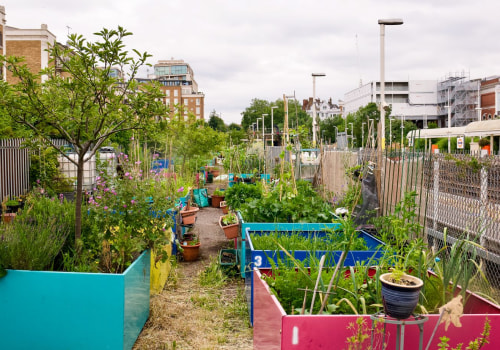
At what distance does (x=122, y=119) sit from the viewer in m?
4.51

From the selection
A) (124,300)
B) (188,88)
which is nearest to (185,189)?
(124,300)

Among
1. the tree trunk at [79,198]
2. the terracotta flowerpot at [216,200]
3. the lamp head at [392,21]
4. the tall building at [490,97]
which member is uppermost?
the tall building at [490,97]

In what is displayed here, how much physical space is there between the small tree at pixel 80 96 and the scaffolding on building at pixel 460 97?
7184 centimetres

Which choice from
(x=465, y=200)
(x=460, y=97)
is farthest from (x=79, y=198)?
(x=460, y=97)

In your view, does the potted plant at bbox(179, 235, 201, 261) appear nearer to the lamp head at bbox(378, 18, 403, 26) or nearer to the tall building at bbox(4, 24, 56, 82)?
the lamp head at bbox(378, 18, 403, 26)

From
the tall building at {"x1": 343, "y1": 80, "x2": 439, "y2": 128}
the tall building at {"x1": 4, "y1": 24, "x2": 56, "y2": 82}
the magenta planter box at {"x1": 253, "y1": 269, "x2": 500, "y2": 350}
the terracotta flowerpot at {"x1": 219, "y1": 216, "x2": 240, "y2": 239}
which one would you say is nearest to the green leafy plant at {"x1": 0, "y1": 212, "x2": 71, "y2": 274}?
the magenta planter box at {"x1": 253, "y1": 269, "x2": 500, "y2": 350}

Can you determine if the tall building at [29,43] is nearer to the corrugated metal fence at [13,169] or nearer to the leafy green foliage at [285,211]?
the corrugated metal fence at [13,169]

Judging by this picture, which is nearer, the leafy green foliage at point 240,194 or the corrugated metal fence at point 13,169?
the leafy green foliage at point 240,194

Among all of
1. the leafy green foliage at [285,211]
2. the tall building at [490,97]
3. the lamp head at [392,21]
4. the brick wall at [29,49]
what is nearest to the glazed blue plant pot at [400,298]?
the leafy green foliage at [285,211]

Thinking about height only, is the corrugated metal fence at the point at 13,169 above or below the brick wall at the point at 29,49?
below

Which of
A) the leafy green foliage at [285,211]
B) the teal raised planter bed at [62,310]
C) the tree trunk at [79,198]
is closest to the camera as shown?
the teal raised planter bed at [62,310]

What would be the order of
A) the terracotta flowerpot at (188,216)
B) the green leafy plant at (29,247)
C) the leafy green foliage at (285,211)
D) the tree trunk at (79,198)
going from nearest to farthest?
the green leafy plant at (29,247) < the tree trunk at (79,198) < the leafy green foliage at (285,211) < the terracotta flowerpot at (188,216)

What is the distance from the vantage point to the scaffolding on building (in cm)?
7112

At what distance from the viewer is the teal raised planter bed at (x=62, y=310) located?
3.60 m
